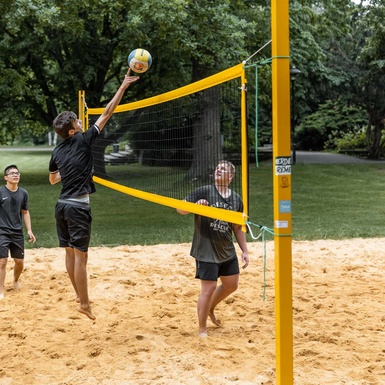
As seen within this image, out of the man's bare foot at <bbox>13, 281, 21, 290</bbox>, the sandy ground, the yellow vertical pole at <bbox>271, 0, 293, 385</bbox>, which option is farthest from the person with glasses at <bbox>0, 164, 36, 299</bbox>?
the yellow vertical pole at <bbox>271, 0, 293, 385</bbox>

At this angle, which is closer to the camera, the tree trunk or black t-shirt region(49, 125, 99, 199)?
black t-shirt region(49, 125, 99, 199)

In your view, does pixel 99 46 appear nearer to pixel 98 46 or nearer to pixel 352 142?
pixel 98 46

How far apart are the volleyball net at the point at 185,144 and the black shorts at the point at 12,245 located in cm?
137

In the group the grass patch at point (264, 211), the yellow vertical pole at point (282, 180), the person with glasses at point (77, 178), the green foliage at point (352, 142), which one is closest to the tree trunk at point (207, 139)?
the person with glasses at point (77, 178)

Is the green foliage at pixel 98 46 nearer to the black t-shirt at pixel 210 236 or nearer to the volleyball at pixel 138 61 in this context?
the volleyball at pixel 138 61

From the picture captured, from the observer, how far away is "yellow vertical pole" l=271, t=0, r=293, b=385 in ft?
12.1

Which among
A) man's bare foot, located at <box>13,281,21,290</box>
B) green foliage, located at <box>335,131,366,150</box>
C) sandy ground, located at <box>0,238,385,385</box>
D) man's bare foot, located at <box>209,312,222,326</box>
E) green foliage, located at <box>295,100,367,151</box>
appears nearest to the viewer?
sandy ground, located at <box>0,238,385,385</box>

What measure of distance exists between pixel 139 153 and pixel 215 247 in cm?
330

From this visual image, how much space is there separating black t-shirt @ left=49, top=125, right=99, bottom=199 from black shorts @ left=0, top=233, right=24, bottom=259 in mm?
2012

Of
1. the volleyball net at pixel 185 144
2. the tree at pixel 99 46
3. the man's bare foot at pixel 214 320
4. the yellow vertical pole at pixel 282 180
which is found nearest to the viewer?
the yellow vertical pole at pixel 282 180

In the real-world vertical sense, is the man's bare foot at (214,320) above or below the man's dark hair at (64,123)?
below

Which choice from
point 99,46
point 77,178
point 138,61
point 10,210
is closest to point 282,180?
point 77,178

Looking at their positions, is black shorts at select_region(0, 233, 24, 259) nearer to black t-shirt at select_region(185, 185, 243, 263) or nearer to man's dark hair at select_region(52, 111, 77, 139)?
man's dark hair at select_region(52, 111, 77, 139)

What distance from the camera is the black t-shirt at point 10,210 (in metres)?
7.07
